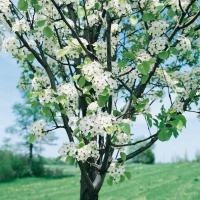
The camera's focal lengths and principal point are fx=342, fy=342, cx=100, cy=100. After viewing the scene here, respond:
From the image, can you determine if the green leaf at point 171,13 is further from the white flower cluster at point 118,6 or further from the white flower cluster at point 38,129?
the white flower cluster at point 38,129

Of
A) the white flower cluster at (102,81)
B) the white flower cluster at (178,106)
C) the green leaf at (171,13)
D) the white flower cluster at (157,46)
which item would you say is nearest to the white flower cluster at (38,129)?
the white flower cluster at (102,81)

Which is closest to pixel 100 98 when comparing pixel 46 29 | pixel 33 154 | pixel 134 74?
pixel 134 74

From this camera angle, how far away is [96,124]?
4.53 m

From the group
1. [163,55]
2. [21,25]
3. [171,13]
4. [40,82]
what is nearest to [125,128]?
[163,55]

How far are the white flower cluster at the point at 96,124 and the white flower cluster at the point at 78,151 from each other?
52 centimetres

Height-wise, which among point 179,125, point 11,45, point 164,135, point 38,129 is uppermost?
point 11,45

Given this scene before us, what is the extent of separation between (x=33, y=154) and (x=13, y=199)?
15.6 meters

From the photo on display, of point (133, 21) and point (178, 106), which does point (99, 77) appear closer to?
point (133, 21)

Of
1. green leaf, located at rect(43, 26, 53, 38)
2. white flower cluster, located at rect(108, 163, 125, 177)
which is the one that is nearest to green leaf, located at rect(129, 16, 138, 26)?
green leaf, located at rect(43, 26, 53, 38)

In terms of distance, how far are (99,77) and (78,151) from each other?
4.14 feet

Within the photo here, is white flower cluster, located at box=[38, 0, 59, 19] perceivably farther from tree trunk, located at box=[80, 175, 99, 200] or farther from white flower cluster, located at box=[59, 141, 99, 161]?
tree trunk, located at box=[80, 175, 99, 200]

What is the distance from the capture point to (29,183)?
36.1 metres

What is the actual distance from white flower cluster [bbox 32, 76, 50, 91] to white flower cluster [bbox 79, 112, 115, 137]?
1.20m

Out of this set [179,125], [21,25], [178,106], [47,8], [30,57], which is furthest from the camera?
[178,106]
